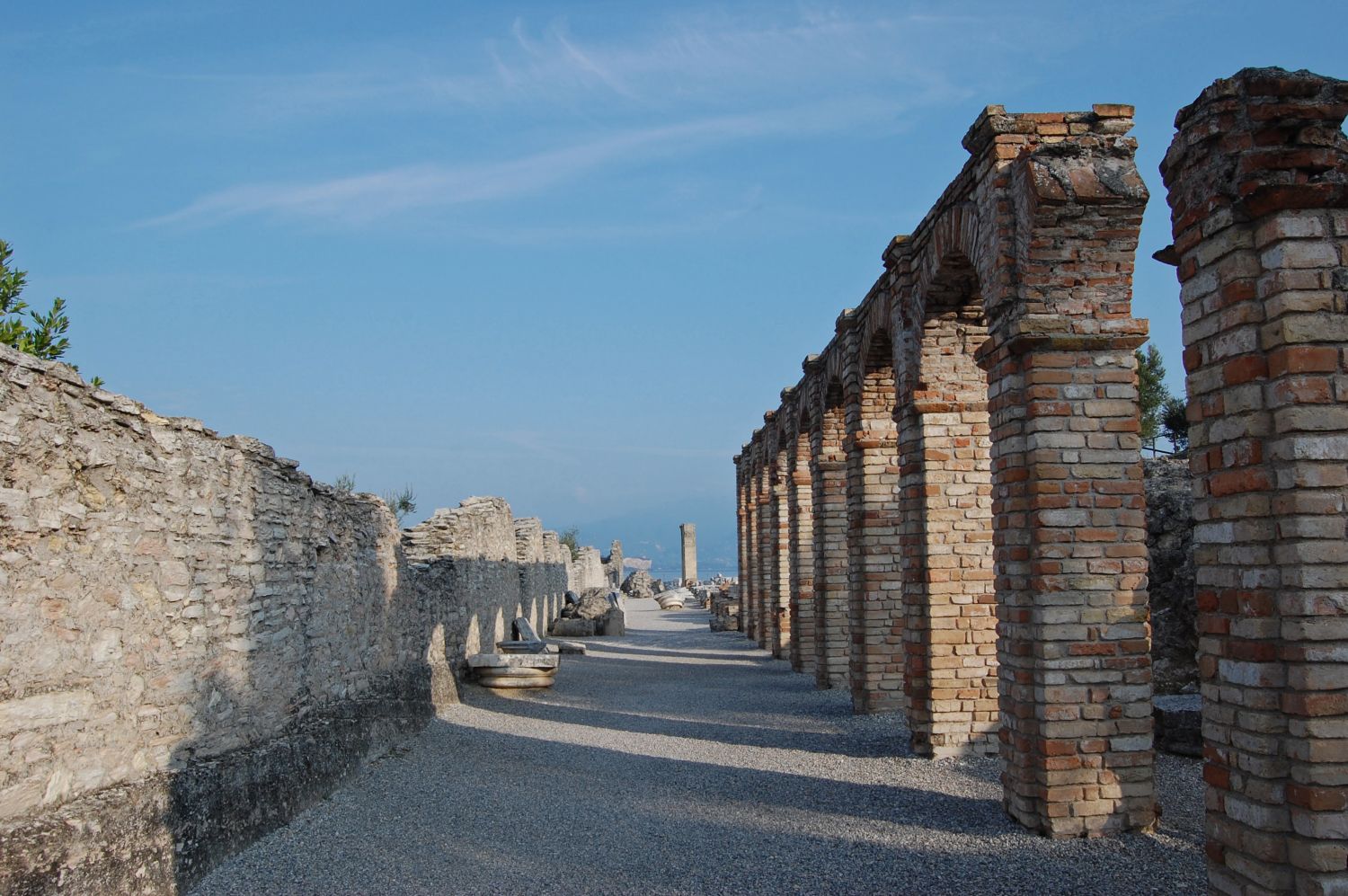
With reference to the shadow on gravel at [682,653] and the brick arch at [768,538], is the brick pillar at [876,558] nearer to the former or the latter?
the shadow on gravel at [682,653]

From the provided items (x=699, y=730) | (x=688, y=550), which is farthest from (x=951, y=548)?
(x=688, y=550)

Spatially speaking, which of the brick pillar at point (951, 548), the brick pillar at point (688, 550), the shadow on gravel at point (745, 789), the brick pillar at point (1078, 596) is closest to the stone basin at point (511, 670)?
the shadow on gravel at point (745, 789)

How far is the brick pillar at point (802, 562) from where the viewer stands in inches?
684

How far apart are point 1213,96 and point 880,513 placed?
8076 mm

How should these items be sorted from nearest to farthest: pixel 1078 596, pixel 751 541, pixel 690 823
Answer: pixel 1078 596 < pixel 690 823 < pixel 751 541

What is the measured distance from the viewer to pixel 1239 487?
13.1ft

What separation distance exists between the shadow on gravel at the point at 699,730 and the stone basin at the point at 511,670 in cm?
55

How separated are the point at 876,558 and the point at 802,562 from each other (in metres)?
5.48

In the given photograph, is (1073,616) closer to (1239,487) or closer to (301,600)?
(1239,487)

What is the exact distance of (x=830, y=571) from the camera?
1508cm

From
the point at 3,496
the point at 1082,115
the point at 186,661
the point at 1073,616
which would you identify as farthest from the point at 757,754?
Result: the point at 3,496

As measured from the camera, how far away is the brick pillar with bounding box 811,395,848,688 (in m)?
14.9

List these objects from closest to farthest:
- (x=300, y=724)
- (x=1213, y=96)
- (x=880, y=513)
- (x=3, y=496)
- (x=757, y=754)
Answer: (x=1213, y=96) < (x=3, y=496) < (x=300, y=724) < (x=757, y=754) < (x=880, y=513)

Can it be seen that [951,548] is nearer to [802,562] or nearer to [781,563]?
[802,562]
